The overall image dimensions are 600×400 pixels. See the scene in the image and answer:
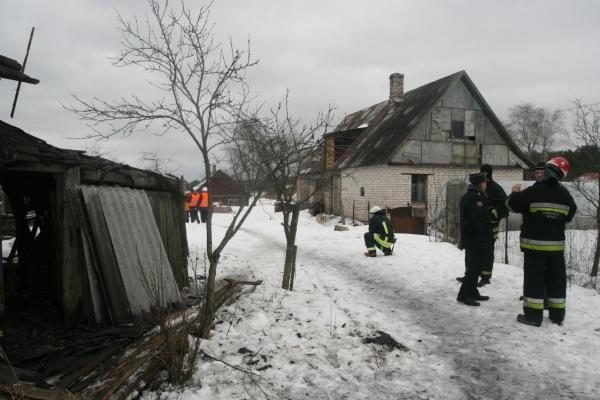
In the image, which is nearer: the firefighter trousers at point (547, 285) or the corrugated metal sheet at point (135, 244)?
the firefighter trousers at point (547, 285)

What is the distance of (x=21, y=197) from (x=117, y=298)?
3.52 meters

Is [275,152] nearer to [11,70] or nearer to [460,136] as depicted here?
[11,70]

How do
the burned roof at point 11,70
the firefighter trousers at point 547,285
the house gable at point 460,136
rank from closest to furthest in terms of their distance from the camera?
the firefighter trousers at point 547,285, the burned roof at point 11,70, the house gable at point 460,136

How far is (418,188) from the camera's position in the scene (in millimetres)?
19141

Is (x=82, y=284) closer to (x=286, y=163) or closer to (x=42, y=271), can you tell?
(x=42, y=271)

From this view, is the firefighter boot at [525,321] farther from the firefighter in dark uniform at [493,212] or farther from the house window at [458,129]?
the house window at [458,129]

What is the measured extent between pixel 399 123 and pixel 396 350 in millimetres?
17063

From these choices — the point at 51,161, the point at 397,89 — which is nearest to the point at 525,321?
the point at 51,161

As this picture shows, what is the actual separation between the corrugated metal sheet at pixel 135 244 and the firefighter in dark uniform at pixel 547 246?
171 inches

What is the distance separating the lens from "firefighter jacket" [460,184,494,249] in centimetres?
564

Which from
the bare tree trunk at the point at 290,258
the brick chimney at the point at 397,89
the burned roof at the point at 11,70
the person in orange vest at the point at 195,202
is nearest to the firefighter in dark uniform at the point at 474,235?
the bare tree trunk at the point at 290,258

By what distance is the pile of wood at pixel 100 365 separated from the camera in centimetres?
300

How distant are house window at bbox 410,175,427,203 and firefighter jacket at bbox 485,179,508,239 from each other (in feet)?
41.8

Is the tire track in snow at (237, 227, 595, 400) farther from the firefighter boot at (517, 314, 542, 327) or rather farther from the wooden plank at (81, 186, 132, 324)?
the wooden plank at (81, 186, 132, 324)
